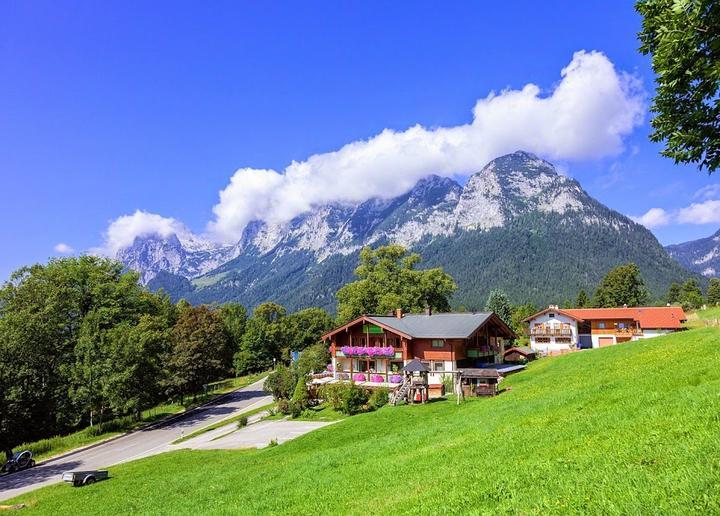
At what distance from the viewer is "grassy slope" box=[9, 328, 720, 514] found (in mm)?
7492

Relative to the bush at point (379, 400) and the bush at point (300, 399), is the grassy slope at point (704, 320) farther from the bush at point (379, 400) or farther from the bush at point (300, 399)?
the bush at point (300, 399)

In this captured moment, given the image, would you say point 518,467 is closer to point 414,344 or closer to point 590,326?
point 414,344

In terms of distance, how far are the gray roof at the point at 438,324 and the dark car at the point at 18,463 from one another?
31.7 m

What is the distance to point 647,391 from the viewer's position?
14.1m

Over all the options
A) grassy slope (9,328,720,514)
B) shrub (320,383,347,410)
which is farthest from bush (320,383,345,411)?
grassy slope (9,328,720,514)

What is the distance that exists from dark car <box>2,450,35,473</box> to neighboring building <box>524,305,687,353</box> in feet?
220

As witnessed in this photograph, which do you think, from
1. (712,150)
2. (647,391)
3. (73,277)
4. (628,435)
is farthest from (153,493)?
(73,277)

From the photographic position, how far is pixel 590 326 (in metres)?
75.2

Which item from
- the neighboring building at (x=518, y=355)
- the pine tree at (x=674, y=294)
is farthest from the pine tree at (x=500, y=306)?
the pine tree at (x=674, y=294)

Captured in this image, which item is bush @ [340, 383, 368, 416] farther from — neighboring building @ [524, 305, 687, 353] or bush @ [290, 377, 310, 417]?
neighboring building @ [524, 305, 687, 353]

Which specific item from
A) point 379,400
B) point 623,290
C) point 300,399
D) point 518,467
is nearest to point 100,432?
point 300,399

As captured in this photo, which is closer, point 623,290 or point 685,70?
point 685,70

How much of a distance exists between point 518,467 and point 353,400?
2857 centimetres

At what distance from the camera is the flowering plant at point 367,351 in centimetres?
4788
